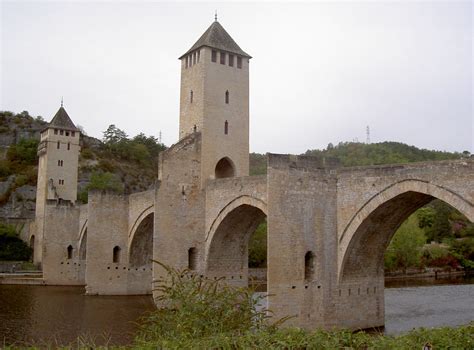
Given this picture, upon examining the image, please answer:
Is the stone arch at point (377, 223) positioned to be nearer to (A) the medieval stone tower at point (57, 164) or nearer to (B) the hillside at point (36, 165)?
(A) the medieval stone tower at point (57, 164)

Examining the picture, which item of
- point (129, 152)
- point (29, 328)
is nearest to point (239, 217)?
point (29, 328)

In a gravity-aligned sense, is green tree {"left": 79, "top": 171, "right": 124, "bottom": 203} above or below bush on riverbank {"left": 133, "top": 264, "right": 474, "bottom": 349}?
above

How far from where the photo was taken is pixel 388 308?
22.1 m

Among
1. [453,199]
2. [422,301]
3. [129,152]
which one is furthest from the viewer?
[129,152]

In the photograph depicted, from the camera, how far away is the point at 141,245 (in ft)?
98.6

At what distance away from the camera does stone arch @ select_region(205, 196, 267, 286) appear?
2212 cm

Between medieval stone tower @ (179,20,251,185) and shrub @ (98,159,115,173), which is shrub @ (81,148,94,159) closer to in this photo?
shrub @ (98,159,115,173)

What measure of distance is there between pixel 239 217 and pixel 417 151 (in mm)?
53710

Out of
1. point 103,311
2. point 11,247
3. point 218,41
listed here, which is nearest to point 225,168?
point 218,41

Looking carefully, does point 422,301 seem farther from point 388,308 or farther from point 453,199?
point 453,199

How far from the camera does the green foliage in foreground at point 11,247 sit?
4328 centimetres

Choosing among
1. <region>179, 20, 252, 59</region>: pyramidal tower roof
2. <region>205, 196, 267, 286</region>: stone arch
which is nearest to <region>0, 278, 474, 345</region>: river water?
<region>205, 196, 267, 286</region>: stone arch

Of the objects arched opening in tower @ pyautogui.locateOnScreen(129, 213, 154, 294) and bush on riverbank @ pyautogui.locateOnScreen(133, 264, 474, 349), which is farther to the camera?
arched opening in tower @ pyautogui.locateOnScreen(129, 213, 154, 294)

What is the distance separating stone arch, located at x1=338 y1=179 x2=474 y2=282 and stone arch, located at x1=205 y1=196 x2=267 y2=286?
5.09m
